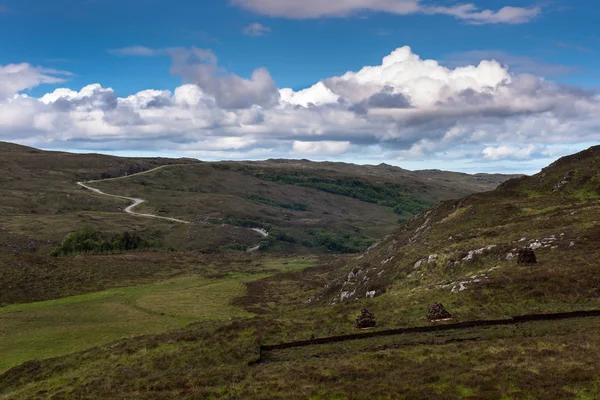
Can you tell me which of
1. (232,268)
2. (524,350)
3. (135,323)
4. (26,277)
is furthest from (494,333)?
(232,268)

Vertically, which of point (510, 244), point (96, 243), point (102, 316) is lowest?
point (102, 316)

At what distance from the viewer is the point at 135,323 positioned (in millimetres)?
66812

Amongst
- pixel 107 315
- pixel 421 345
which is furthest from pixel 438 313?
pixel 107 315

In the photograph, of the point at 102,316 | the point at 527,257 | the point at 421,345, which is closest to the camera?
the point at 421,345

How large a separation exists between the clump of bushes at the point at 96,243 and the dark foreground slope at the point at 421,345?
3847 inches

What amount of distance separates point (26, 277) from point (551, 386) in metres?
93.5

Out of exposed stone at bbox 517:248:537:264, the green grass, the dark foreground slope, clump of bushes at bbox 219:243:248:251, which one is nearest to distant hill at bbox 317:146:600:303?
the dark foreground slope

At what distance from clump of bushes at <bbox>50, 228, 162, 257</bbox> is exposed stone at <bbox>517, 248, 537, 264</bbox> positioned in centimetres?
12243

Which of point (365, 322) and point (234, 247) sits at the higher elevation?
point (365, 322)

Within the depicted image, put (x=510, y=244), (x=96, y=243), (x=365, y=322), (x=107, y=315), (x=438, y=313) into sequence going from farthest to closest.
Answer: (x=96, y=243), (x=107, y=315), (x=510, y=244), (x=365, y=322), (x=438, y=313)

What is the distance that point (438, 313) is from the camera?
40469mm

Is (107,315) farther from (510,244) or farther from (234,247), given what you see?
(234,247)

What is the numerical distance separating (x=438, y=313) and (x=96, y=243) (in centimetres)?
12697

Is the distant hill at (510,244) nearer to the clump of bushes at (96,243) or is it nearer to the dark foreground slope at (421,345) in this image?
the dark foreground slope at (421,345)
